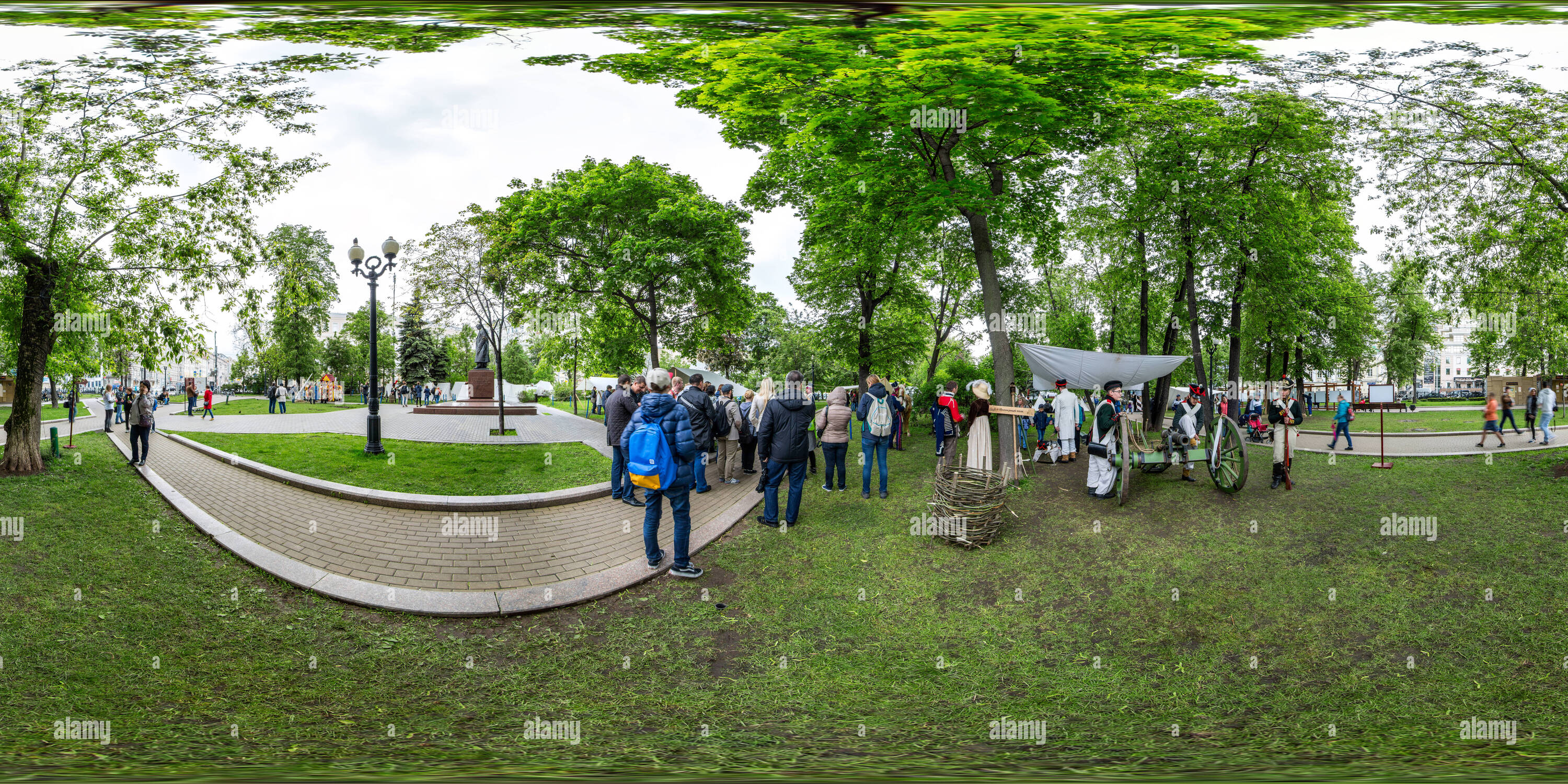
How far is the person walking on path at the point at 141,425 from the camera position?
2576 mm

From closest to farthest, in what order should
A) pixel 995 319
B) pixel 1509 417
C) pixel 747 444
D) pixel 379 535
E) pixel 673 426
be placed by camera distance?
pixel 379 535
pixel 673 426
pixel 995 319
pixel 747 444
pixel 1509 417

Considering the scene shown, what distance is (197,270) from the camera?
3309mm

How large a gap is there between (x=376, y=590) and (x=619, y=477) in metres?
1.49

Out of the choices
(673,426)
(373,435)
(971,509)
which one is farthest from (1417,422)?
(373,435)

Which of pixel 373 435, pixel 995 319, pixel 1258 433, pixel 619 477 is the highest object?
pixel 995 319

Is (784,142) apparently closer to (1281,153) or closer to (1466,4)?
(1466,4)

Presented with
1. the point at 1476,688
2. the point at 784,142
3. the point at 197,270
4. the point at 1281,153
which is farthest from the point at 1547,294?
the point at 197,270

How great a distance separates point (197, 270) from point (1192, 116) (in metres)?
7.27

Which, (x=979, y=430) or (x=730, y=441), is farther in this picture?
(x=730, y=441)

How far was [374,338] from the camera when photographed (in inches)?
118

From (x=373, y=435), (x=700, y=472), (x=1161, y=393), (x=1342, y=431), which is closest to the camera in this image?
(x=373, y=435)
